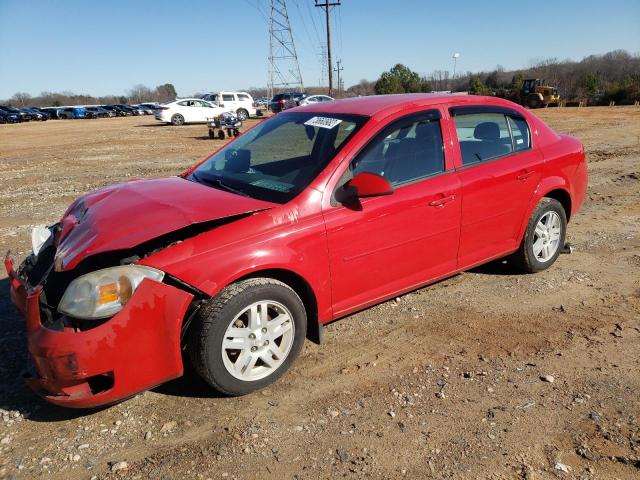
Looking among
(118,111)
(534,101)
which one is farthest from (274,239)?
(118,111)

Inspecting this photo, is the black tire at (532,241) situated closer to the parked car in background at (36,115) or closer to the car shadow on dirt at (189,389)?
the car shadow on dirt at (189,389)

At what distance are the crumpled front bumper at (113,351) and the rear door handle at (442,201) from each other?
1.90 metres

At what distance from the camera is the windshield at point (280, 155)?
11.2 ft

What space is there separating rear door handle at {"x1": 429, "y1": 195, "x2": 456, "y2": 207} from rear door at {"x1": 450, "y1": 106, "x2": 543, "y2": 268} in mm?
138

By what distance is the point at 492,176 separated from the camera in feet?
13.3

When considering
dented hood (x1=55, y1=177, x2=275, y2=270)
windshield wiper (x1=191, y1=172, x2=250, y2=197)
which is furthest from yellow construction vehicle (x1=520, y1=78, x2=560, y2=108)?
dented hood (x1=55, y1=177, x2=275, y2=270)

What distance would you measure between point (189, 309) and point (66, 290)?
26.0 inches

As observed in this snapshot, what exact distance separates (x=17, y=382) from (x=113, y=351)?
3.82 feet

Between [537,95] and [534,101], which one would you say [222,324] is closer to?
[537,95]

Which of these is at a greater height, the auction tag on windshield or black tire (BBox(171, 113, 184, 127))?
black tire (BBox(171, 113, 184, 127))

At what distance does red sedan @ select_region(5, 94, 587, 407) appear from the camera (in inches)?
105

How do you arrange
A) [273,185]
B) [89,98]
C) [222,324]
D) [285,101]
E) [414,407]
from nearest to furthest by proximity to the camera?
[222,324] < [414,407] < [273,185] < [285,101] < [89,98]

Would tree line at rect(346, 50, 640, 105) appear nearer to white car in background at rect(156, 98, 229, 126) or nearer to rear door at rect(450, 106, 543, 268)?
white car in background at rect(156, 98, 229, 126)

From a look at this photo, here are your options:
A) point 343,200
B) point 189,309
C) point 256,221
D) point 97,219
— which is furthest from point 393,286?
point 97,219
